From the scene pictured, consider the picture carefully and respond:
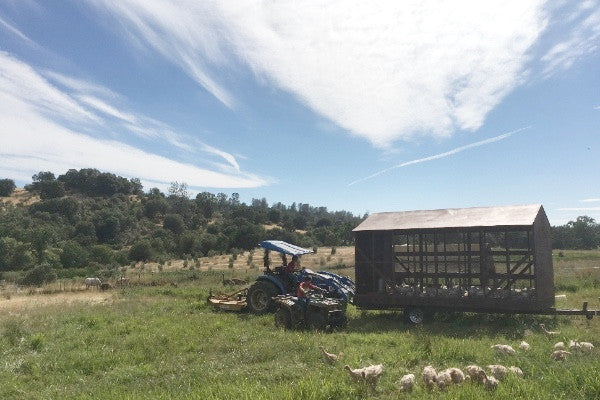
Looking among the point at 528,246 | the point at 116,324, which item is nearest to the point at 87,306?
the point at 116,324

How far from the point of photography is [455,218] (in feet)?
46.7

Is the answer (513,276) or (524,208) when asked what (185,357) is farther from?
(524,208)

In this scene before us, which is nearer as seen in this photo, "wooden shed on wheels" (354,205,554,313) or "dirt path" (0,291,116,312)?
"wooden shed on wheels" (354,205,554,313)

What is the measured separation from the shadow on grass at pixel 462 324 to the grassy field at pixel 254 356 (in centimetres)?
3

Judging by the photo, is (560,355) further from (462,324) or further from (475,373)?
(462,324)

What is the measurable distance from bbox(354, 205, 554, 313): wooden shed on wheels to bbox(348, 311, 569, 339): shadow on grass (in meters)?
0.46

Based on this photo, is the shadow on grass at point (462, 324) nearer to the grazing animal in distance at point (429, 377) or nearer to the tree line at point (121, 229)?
the grazing animal in distance at point (429, 377)

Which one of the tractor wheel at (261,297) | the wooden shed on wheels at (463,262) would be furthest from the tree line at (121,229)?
the wooden shed on wheels at (463,262)

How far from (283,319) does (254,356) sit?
11.6 ft

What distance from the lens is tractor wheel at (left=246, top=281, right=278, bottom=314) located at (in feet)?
51.9

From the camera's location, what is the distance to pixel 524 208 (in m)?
13.8

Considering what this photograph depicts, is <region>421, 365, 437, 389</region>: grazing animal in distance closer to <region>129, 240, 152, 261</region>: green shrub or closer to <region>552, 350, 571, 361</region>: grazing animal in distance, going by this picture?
<region>552, 350, 571, 361</region>: grazing animal in distance

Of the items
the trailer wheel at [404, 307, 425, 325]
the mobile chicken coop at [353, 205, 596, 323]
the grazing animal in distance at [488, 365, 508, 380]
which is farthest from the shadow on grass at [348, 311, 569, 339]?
the grazing animal in distance at [488, 365, 508, 380]

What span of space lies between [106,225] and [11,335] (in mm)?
63959
